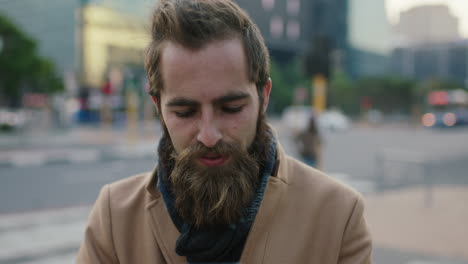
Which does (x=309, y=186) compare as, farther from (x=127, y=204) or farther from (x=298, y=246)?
(x=127, y=204)

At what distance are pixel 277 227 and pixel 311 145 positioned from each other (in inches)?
280

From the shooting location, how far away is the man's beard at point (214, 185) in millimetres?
1427

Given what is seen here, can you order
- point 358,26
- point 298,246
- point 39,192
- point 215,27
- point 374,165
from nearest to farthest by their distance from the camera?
point 215,27 < point 298,246 < point 39,192 < point 374,165 < point 358,26

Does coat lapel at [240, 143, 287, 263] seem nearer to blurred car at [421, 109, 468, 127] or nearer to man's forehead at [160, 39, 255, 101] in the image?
man's forehead at [160, 39, 255, 101]

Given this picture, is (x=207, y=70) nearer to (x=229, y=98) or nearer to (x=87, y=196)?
(x=229, y=98)

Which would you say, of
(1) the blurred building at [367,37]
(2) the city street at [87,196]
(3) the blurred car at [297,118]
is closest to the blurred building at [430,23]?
(1) the blurred building at [367,37]

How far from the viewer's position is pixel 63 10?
44.8 metres

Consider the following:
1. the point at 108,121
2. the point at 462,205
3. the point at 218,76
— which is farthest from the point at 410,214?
the point at 108,121

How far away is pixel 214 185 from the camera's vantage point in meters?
1.45

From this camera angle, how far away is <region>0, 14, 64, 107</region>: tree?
86.5ft

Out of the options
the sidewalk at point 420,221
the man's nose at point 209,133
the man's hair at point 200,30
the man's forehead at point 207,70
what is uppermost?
the man's hair at point 200,30

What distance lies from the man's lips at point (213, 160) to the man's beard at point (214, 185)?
13 mm

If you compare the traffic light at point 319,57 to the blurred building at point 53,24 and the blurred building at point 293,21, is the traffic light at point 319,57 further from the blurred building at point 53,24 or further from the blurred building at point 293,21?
the blurred building at point 293,21

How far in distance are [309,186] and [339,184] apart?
4.4 inches
